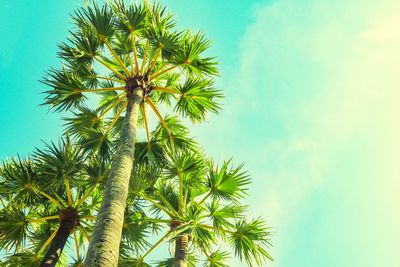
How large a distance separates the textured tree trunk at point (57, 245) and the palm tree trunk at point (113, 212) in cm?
255

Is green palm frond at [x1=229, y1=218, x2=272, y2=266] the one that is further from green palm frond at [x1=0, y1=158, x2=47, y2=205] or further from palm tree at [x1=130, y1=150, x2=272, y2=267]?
green palm frond at [x1=0, y1=158, x2=47, y2=205]

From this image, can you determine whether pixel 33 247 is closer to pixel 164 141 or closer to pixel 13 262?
pixel 13 262

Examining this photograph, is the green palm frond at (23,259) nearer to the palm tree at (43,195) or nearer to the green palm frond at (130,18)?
the palm tree at (43,195)

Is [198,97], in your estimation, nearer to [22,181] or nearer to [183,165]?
[183,165]

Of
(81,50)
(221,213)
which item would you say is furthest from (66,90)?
(221,213)

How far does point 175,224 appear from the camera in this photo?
761 centimetres

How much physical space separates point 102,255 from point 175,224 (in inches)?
156

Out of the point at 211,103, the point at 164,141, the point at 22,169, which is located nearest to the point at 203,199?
the point at 164,141

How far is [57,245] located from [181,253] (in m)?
2.55

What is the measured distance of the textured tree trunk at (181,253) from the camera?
7085mm

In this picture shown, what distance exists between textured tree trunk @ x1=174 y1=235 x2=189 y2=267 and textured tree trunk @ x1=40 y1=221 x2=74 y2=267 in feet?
7.68

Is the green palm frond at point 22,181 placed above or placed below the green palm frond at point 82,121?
below

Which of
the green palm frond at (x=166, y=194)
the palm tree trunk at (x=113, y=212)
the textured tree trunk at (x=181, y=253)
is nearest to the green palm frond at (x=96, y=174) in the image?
the green palm frond at (x=166, y=194)

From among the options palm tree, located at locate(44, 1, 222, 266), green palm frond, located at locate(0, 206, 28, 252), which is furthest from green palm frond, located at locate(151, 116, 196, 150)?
green palm frond, located at locate(0, 206, 28, 252)
